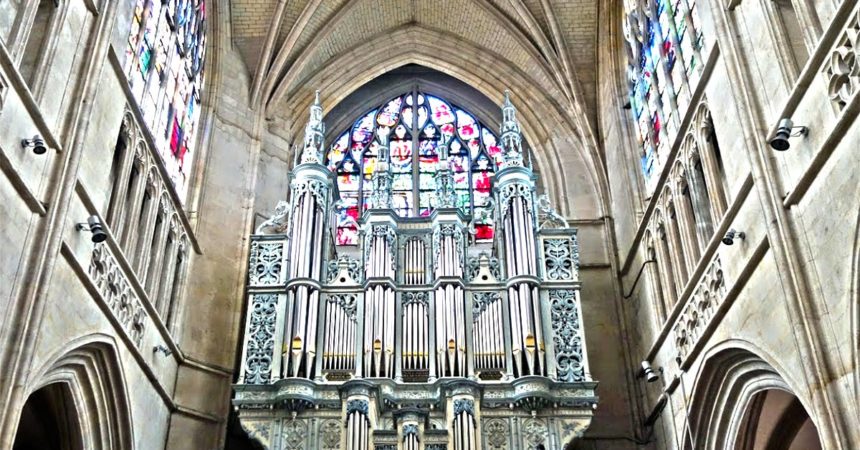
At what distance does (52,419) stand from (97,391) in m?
0.80

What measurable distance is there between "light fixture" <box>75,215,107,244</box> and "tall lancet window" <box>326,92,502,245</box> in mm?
8765

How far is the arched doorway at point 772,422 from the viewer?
1185 cm

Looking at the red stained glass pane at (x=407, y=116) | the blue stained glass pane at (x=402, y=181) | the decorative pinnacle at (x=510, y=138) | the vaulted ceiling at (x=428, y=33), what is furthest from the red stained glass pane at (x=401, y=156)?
the decorative pinnacle at (x=510, y=138)

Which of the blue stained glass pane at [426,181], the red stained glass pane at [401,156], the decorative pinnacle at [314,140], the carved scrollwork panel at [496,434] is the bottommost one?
the carved scrollwork panel at [496,434]

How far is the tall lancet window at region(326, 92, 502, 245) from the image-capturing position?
2009 centimetres

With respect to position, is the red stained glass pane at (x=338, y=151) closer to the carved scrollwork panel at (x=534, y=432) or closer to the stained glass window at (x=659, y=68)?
the stained glass window at (x=659, y=68)

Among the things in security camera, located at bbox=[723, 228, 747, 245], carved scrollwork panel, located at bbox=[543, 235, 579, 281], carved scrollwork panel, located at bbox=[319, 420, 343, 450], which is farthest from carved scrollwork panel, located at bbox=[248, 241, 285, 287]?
security camera, located at bbox=[723, 228, 747, 245]

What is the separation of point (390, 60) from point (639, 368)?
942 centimetres

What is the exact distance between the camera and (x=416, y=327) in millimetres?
15180

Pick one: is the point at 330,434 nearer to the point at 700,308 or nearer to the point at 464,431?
the point at 464,431

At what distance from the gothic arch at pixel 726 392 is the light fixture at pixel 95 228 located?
7470mm

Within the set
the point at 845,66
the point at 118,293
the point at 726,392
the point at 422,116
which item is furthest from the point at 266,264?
the point at 845,66

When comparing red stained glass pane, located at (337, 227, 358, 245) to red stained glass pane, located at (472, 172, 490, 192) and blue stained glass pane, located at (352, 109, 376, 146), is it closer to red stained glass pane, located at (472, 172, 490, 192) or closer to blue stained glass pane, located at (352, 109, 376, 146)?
blue stained glass pane, located at (352, 109, 376, 146)

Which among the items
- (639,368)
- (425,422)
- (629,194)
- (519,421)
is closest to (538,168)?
(629,194)
